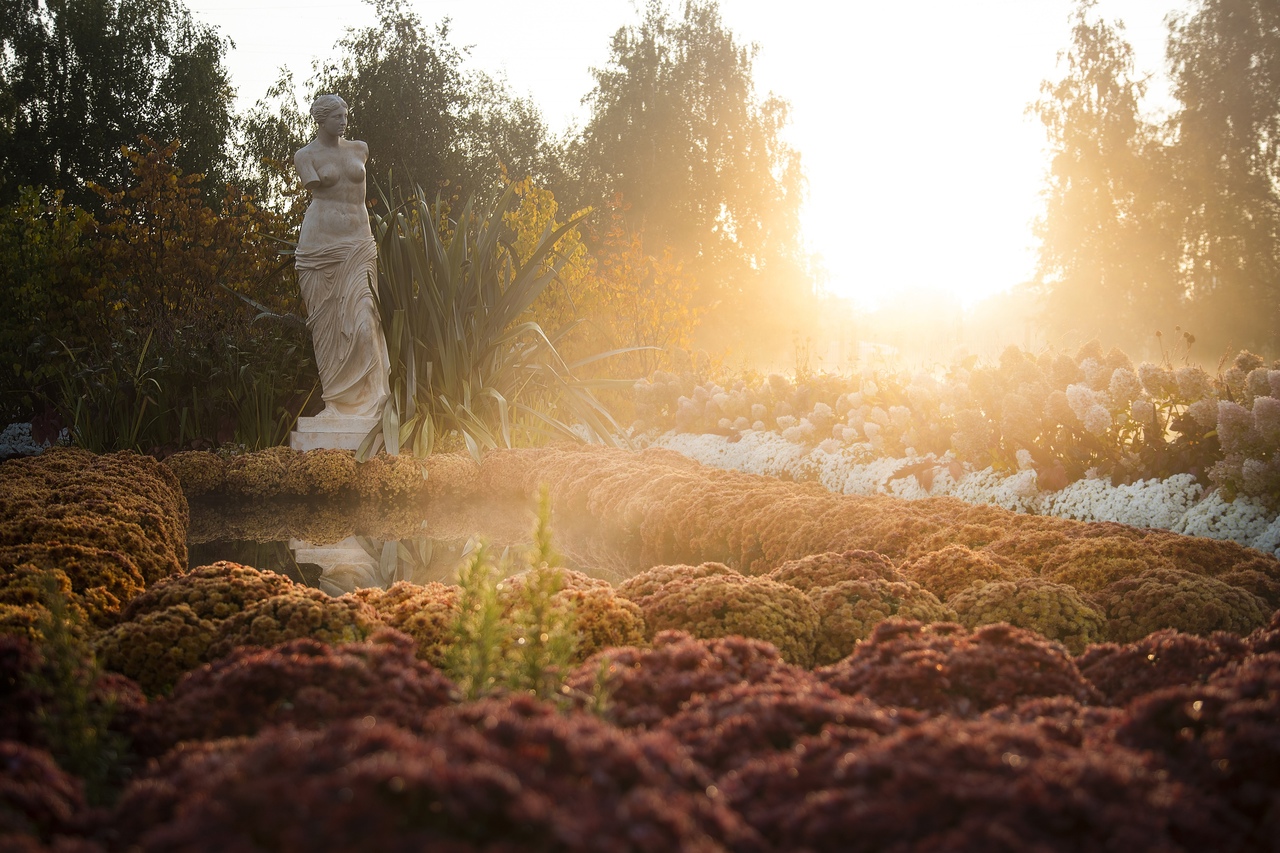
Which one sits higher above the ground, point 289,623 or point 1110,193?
point 1110,193

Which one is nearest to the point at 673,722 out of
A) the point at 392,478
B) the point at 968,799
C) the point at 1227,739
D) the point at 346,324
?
the point at 968,799

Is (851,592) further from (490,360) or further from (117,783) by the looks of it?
(490,360)

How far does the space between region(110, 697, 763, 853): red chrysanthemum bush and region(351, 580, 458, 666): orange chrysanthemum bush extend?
998 millimetres

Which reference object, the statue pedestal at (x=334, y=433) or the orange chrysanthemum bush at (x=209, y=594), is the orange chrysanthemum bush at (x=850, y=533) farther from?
the statue pedestal at (x=334, y=433)

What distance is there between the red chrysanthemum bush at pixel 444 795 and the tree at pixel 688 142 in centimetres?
2538

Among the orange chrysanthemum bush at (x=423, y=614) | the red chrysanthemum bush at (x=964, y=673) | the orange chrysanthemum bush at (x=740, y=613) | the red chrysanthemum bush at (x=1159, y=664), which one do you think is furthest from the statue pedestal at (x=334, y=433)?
the red chrysanthemum bush at (x=1159, y=664)

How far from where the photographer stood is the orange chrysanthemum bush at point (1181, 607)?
2.52m

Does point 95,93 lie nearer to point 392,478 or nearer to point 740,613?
point 392,478

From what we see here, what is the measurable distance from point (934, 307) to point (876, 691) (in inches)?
1612

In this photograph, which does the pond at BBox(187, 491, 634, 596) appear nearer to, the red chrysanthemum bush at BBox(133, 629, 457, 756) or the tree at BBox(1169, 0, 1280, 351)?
the red chrysanthemum bush at BBox(133, 629, 457, 756)

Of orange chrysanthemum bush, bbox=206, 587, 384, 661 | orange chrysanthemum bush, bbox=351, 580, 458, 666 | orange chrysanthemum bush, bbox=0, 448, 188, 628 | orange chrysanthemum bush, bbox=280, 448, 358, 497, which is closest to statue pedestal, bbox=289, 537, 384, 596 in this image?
orange chrysanthemum bush, bbox=0, 448, 188, 628

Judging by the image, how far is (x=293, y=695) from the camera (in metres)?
1.50

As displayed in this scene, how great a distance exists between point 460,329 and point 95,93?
1809cm

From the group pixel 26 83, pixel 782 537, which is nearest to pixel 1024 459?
pixel 782 537
